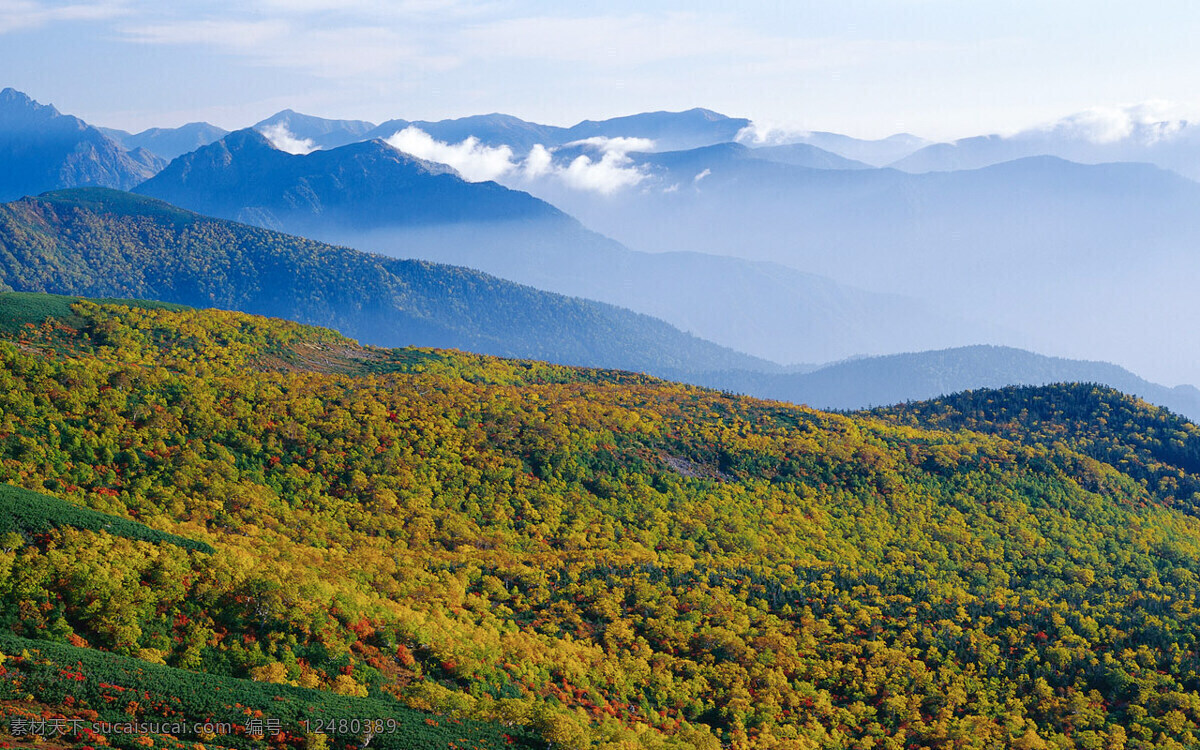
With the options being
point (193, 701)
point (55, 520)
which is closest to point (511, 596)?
point (55, 520)

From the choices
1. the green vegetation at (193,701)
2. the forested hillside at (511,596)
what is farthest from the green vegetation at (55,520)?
the green vegetation at (193,701)

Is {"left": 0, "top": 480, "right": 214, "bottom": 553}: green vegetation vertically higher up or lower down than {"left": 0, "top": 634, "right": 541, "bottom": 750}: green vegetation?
higher up

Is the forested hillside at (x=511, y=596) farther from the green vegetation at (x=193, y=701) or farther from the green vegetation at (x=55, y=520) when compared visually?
the green vegetation at (x=55, y=520)

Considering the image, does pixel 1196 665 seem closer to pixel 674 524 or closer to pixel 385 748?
pixel 674 524

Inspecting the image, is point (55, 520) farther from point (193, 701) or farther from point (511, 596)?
point (511, 596)

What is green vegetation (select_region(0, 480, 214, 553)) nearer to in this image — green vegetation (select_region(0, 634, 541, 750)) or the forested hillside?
the forested hillside

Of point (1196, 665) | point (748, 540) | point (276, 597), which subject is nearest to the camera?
point (276, 597)

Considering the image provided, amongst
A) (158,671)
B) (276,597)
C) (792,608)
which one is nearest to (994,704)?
(792,608)

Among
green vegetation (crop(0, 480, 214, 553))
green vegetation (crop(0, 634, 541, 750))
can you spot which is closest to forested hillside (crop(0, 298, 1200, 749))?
green vegetation (crop(0, 634, 541, 750))
